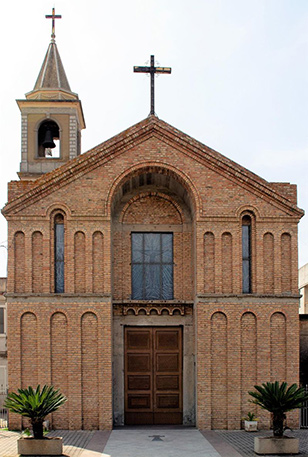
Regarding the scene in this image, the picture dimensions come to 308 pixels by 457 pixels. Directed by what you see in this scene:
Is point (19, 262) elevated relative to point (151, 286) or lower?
elevated

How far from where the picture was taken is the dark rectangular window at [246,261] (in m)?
22.1

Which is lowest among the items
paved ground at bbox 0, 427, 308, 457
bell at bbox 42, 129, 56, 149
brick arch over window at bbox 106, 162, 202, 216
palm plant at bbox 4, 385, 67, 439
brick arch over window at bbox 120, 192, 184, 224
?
paved ground at bbox 0, 427, 308, 457

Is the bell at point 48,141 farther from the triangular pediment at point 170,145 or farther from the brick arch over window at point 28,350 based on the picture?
the brick arch over window at point 28,350

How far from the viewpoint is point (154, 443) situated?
1903cm

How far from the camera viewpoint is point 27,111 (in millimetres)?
31469

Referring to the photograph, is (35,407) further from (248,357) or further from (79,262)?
(248,357)

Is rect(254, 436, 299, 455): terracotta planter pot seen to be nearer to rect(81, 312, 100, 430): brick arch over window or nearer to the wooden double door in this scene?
the wooden double door

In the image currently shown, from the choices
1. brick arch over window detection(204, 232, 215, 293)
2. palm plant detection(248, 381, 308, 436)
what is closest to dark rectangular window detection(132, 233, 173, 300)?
brick arch over window detection(204, 232, 215, 293)

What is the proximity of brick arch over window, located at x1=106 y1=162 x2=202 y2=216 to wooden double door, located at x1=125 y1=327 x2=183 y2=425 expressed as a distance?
4.60m

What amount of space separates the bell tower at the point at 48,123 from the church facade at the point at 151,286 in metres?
8.48

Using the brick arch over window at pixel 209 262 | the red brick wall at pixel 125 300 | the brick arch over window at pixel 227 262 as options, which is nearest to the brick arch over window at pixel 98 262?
the red brick wall at pixel 125 300

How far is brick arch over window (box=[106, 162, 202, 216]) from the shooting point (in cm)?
2195

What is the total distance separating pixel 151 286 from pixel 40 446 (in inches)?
305

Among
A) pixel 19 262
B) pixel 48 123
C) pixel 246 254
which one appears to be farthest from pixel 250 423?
pixel 48 123
